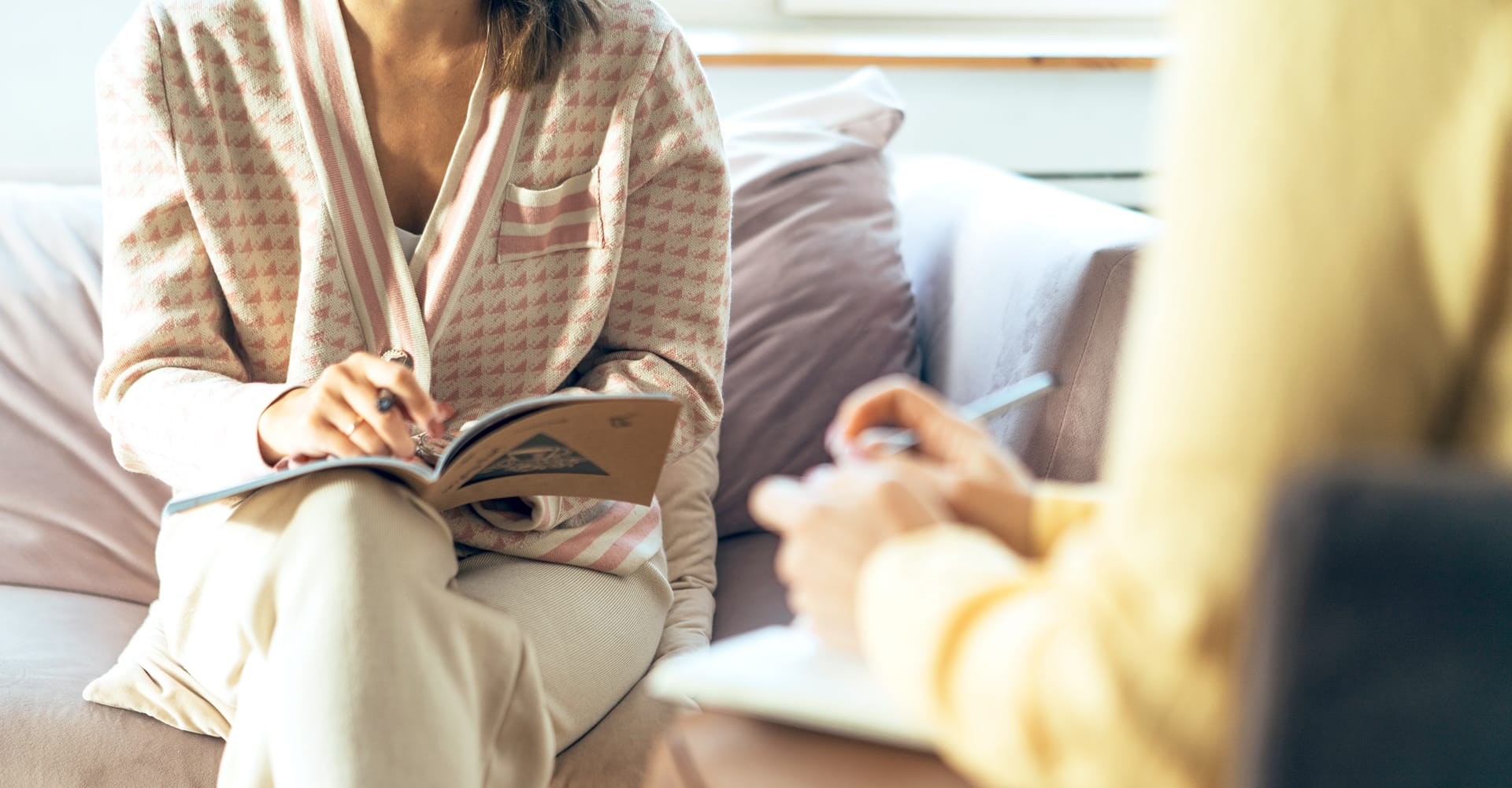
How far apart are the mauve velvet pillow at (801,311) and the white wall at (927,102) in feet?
1.76

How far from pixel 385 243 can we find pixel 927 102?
1234mm

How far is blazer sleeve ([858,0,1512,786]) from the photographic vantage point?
1.32ft

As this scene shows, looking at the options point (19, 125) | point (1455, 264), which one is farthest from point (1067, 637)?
point (19, 125)

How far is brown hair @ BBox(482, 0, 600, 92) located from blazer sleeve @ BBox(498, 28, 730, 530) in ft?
0.28

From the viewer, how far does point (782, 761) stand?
1.88 ft

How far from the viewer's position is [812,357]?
4.91ft

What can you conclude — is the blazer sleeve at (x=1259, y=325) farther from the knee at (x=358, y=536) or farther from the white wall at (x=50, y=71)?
the white wall at (x=50, y=71)

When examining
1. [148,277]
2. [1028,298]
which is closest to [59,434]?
[148,277]

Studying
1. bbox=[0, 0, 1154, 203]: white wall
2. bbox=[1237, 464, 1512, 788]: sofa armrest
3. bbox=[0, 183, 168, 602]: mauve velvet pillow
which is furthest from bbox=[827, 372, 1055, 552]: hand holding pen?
bbox=[0, 0, 1154, 203]: white wall

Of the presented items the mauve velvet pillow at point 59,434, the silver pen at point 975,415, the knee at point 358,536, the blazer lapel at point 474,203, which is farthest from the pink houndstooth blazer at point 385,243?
the silver pen at point 975,415

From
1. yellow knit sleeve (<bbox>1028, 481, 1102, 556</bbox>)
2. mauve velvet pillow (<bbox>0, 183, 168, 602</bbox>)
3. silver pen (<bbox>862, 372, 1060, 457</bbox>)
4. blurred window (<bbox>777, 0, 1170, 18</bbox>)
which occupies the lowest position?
mauve velvet pillow (<bbox>0, 183, 168, 602</bbox>)

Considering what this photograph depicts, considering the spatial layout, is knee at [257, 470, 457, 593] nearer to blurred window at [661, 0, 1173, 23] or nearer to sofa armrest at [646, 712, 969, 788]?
sofa armrest at [646, 712, 969, 788]

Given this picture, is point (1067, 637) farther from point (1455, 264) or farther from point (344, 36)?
point (344, 36)

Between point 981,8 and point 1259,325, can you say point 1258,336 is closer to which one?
point 1259,325
